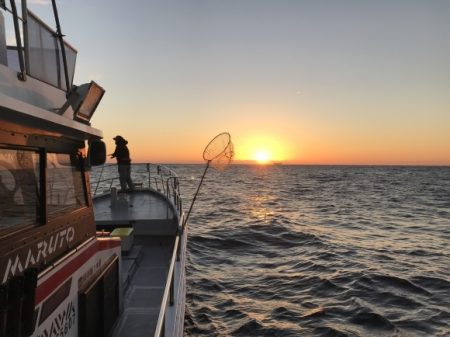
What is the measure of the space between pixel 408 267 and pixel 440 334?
17.9 feet

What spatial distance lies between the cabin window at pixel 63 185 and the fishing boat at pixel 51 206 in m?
0.01

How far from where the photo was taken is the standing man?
15107 millimetres

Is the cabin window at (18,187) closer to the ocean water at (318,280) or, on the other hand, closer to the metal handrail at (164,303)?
the metal handrail at (164,303)

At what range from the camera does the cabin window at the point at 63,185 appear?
4094 millimetres

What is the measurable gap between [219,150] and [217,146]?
0.10 m

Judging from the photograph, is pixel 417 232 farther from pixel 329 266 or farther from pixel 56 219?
pixel 56 219

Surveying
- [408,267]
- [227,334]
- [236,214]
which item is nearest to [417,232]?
[408,267]

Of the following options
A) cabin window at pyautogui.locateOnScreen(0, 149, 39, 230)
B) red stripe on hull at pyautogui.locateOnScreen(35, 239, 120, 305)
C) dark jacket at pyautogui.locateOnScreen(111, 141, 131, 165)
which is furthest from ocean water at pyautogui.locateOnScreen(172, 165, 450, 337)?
cabin window at pyautogui.locateOnScreen(0, 149, 39, 230)

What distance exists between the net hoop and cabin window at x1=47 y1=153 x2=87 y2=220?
164 inches

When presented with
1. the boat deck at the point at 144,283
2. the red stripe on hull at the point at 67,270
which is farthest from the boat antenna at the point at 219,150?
the red stripe on hull at the point at 67,270

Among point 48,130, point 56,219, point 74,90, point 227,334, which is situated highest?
point 74,90

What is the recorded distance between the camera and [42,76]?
4.35 meters

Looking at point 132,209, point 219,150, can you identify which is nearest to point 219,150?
point 219,150

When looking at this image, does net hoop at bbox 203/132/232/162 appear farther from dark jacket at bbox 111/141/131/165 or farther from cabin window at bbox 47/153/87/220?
dark jacket at bbox 111/141/131/165
